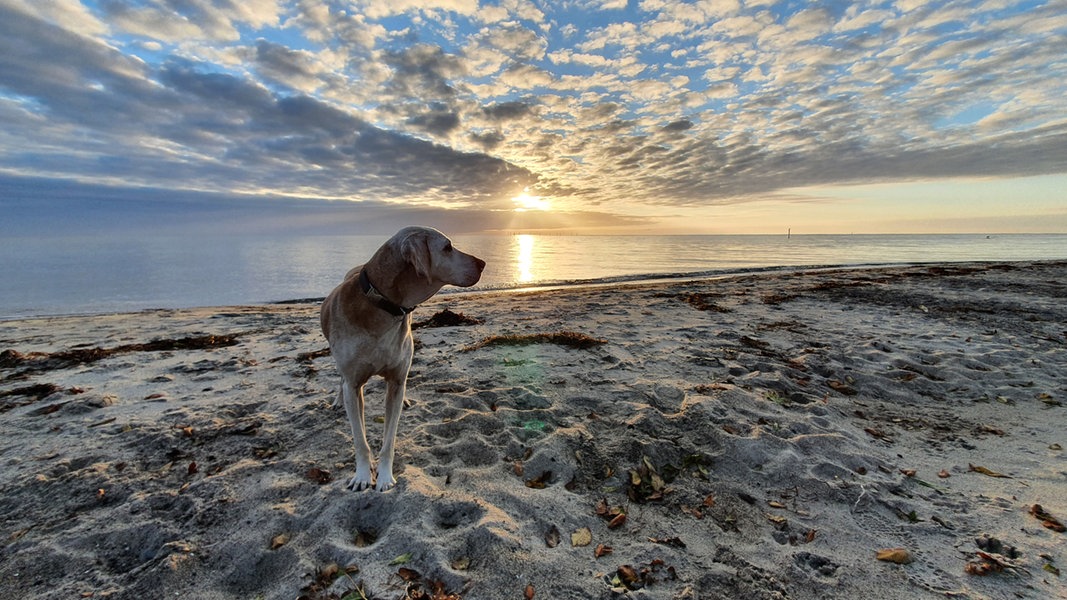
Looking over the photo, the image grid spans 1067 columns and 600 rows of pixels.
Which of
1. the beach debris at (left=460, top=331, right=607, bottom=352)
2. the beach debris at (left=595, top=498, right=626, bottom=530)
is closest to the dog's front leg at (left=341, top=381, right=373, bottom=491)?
the beach debris at (left=595, top=498, right=626, bottom=530)

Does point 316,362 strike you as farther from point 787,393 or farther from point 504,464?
point 787,393

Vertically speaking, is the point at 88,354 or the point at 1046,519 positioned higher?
the point at 1046,519

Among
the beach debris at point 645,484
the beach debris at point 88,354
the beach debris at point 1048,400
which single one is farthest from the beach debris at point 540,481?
the beach debris at point 88,354

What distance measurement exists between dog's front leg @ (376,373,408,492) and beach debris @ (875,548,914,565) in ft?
12.0

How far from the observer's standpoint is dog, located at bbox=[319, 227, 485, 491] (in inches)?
136

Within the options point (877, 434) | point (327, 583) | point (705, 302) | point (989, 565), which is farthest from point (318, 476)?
point (705, 302)

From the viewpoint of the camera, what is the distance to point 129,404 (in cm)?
554

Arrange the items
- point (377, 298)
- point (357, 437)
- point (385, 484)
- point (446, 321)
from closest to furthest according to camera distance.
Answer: point (377, 298), point (385, 484), point (357, 437), point (446, 321)

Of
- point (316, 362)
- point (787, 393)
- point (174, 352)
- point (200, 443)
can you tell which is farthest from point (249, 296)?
point (787, 393)

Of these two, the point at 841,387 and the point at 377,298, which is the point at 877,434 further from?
the point at 377,298

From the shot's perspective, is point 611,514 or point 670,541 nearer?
point 670,541

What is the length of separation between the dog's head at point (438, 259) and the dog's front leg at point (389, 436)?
1054mm

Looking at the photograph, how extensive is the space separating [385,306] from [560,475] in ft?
7.06

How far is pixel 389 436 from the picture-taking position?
390cm
